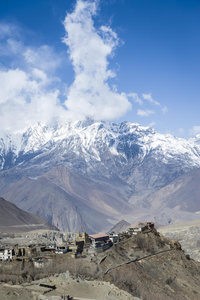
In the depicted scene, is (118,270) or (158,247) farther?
(158,247)

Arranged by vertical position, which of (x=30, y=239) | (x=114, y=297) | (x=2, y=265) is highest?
(x=30, y=239)

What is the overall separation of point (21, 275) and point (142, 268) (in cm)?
2155

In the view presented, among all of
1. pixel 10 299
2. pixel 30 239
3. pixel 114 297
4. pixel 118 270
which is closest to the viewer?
pixel 10 299

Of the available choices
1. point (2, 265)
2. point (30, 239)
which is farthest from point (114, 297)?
point (30, 239)

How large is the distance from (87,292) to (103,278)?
32.4 ft

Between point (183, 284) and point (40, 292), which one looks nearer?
point (40, 292)

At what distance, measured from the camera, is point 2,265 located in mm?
56719

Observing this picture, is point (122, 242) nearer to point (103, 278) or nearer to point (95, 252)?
point (95, 252)

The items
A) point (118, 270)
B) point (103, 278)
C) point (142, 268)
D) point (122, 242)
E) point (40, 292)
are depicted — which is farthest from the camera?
point (122, 242)

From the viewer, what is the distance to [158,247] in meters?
78.5

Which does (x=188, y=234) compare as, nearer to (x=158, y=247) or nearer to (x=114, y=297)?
(x=158, y=247)

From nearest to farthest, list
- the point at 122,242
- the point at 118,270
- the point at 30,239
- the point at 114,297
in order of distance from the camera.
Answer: the point at 114,297, the point at 118,270, the point at 122,242, the point at 30,239

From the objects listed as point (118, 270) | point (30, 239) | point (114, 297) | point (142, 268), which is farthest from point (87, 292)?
point (30, 239)

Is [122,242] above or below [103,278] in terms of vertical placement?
above
